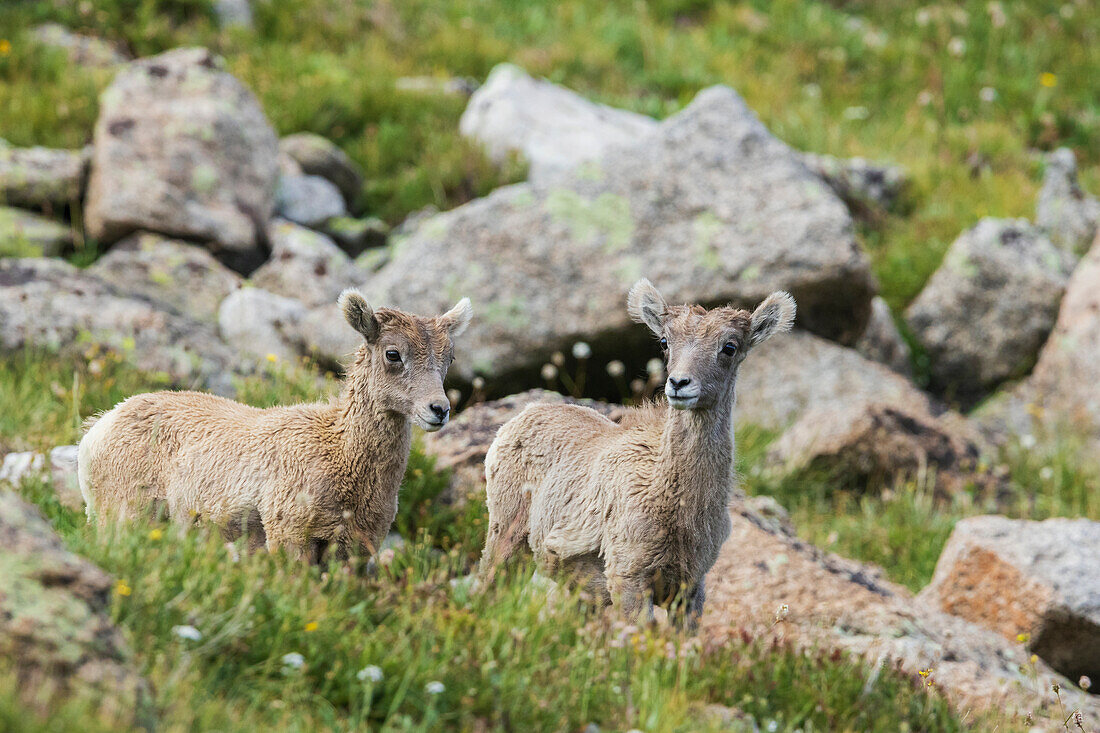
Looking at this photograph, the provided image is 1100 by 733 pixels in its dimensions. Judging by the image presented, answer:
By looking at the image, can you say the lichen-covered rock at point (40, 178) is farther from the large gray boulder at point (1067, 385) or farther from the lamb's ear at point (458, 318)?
the large gray boulder at point (1067, 385)

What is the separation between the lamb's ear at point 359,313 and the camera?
18.8 ft

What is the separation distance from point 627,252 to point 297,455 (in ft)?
19.7

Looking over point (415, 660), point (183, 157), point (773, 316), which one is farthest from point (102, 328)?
point (415, 660)

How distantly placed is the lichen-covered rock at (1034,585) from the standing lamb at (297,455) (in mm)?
4557

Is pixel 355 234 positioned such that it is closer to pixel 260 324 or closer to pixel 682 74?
pixel 260 324

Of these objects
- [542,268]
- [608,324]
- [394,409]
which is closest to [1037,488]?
[608,324]

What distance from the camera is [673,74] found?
17625mm

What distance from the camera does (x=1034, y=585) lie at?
782 centimetres

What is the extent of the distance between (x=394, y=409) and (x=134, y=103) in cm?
838

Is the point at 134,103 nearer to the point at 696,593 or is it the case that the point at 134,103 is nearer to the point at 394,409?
the point at 394,409

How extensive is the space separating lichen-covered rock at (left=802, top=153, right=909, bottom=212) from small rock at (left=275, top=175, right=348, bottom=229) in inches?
245

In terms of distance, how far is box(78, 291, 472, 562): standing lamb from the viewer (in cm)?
566

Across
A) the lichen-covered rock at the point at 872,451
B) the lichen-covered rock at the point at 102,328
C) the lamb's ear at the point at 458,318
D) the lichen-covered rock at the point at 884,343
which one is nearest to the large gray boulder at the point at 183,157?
the lichen-covered rock at the point at 102,328

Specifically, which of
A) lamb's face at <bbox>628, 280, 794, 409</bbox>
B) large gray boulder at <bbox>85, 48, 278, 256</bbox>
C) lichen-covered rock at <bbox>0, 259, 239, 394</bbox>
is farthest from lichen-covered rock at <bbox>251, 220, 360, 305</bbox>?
lamb's face at <bbox>628, 280, 794, 409</bbox>
